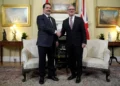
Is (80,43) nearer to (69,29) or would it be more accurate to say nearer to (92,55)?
(69,29)

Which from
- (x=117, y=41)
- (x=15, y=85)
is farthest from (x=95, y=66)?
(x=117, y=41)

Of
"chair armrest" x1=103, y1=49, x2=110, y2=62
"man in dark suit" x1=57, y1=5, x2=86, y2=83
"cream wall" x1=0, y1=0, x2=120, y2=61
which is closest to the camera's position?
"man in dark suit" x1=57, y1=5, x2=86, y2=83

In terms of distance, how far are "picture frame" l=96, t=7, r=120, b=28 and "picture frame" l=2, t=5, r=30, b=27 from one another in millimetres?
2426

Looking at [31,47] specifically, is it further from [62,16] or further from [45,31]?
[62,16]

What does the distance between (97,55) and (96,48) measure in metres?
0.18

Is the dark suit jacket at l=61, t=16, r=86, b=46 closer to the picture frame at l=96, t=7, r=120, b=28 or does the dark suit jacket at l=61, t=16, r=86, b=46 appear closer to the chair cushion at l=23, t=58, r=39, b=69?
the chair cushion at l=23, t=58, r=39, b=69

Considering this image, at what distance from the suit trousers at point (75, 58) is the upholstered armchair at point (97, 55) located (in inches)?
9.5

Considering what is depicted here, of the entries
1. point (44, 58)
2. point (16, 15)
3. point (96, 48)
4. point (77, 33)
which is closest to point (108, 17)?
point (96, 48)

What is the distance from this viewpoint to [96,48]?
13.6 feet

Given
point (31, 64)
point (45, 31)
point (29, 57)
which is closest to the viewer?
point (45, 31)

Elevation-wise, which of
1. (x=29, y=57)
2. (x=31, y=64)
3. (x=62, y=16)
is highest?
(x=62, y=16)

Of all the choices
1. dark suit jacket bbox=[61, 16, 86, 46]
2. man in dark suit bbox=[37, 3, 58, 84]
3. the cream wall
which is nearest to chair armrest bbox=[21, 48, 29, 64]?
man in dark suit bbox=[37, 3, 58, 84]

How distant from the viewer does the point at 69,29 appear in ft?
11.6

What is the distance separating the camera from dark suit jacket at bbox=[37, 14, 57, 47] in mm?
3347
